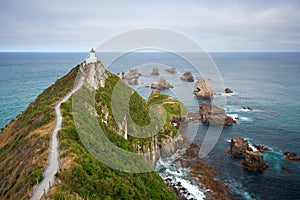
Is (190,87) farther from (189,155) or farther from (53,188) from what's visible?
(53,188)

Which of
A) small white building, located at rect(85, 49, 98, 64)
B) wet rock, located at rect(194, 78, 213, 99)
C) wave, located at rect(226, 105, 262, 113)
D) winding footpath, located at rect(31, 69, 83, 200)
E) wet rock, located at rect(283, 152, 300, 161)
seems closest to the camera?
winding footpath, located at rect(31, 69, 83, 200)

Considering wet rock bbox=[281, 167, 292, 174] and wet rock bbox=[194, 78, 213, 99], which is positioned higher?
wet rock bbox=[194, 78, 213, 99]

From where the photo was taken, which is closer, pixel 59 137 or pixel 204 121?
pixel 59 137

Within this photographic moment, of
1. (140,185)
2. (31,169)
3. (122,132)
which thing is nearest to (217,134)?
(122,132)

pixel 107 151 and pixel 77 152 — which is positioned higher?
pixel 77 152

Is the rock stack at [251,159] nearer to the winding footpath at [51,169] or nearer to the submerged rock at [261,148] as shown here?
the submerged rock at [261,148]

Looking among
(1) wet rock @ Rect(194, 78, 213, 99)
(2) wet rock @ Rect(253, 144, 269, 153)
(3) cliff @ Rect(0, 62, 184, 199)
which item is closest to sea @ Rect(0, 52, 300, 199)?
(2) wet rock @ Rect(253, 144, 269, 153)

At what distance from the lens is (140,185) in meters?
28.8

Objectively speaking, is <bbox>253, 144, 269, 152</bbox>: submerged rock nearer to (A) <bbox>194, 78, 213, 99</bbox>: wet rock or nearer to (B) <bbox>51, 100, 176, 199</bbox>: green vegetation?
(B) <bbox>51, 100, 176, 199</bbox>: green vegetation

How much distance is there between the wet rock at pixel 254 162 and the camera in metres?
46.3

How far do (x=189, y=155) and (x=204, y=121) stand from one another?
2159 cm

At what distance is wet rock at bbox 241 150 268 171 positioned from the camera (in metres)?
46.3

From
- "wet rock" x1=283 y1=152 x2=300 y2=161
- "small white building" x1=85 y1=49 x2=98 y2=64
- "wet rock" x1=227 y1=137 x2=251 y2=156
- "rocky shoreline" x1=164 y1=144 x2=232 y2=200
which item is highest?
"small white building" x1=85 y1=49 x2=98 y2=64

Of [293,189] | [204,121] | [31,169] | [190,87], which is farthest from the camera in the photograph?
[190,87]
